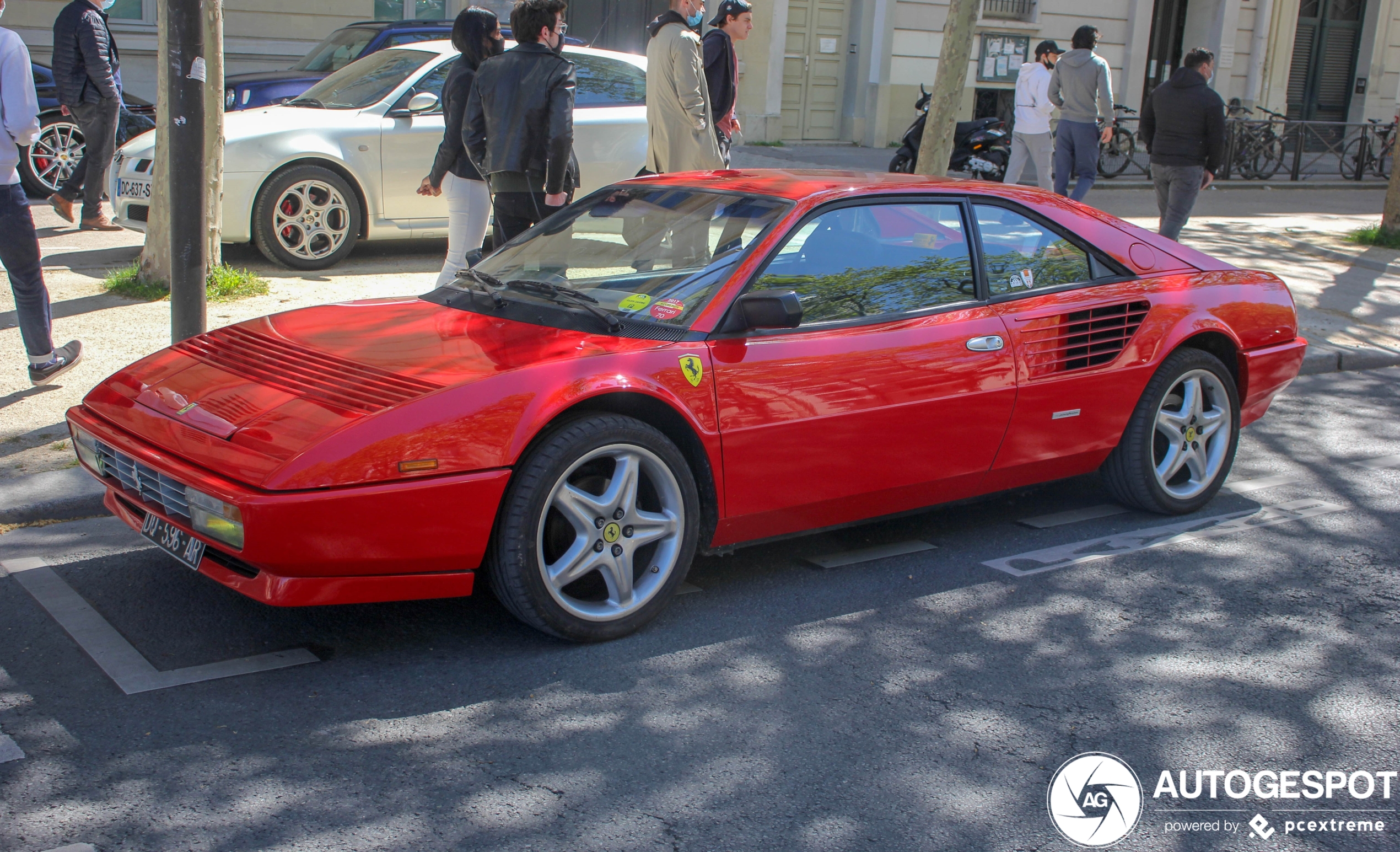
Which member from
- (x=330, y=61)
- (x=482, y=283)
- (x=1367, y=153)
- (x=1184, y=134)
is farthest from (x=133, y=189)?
(x=1367, y=153)

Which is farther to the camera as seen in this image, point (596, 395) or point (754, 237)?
point (754, 237)

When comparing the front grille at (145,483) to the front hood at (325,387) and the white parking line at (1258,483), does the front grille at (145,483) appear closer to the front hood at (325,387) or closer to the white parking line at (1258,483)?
the front hood at (325,387)

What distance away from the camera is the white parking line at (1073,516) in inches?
208

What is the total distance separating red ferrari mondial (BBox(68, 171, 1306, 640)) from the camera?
351cm

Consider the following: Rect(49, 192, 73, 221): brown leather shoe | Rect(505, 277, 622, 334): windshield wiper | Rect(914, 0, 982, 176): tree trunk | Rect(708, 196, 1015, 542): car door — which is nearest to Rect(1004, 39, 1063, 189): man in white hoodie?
Rect(914, 0, 982, 176): tree trunk

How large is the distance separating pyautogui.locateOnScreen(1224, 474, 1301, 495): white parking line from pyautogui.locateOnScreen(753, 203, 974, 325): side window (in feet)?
6.64

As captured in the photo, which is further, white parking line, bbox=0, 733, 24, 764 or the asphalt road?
white parking line, bbox=0, 733, 24, 764

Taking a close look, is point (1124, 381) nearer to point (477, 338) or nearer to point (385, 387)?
point (477, 338)

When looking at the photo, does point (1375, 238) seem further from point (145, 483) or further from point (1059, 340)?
point (145, 483)

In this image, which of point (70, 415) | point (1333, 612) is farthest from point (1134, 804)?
point (70, 415)

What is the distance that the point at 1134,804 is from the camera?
318 cm

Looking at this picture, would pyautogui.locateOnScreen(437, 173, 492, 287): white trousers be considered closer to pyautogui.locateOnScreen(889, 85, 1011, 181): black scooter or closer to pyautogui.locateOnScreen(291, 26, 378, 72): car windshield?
pyautogui.locateOnScreen(291, 26, 378, 72): car windshield

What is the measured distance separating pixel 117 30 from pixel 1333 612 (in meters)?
17.0

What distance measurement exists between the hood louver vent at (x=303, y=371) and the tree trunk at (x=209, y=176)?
3.92 meters
